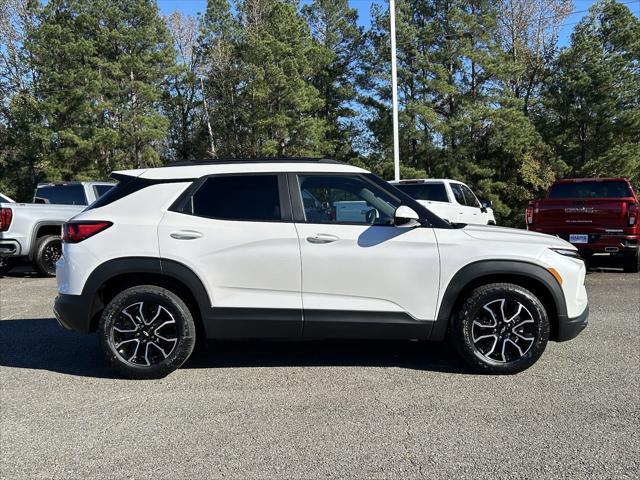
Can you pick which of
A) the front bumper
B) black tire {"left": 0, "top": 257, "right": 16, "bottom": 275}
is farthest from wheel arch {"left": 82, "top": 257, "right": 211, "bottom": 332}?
black tire {"left": 0, "top": 257, "right": 16, "bottom": 275}

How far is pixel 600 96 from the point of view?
969 inches

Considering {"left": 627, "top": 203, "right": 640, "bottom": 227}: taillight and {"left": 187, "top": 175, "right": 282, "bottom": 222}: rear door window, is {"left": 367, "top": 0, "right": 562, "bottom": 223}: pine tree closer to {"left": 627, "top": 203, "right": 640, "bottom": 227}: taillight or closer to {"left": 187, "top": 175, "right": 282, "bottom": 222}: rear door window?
{"left": 627, "top": 203, "right": 640, "bottom": 227}: taillight

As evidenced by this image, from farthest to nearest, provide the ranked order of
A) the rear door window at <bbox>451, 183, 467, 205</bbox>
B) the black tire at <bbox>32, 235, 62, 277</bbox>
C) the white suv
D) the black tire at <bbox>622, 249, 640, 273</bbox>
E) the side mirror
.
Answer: the rear door window at <bbox>451, 183, 467, 205</bbox>, the black tire at <bbox>32, 235, 62, 277</bbox>, the black tire at <bbox>622, 249, 640, 273</bbox>, the white suv, the side mirror

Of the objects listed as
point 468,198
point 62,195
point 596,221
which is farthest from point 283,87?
point 596,221

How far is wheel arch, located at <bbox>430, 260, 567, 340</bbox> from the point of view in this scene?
4.38 m

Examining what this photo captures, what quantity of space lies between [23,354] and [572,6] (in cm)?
3766

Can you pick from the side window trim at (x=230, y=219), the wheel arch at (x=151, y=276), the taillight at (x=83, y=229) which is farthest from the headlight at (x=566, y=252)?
the taillight at (x=83, y=229)

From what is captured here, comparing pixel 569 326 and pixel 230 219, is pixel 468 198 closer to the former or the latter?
pixel 569 326

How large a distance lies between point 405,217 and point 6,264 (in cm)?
1005

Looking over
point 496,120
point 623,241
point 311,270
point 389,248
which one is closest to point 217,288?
point 311,270

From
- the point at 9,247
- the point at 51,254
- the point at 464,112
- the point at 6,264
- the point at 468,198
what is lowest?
the point at 6,264

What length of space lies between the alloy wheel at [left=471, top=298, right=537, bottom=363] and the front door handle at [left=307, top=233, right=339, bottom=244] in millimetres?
1367

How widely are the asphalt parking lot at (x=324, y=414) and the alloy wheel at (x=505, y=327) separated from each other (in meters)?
0.26

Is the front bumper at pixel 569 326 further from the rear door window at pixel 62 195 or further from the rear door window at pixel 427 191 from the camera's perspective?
the rear door window at pixel 62 195
